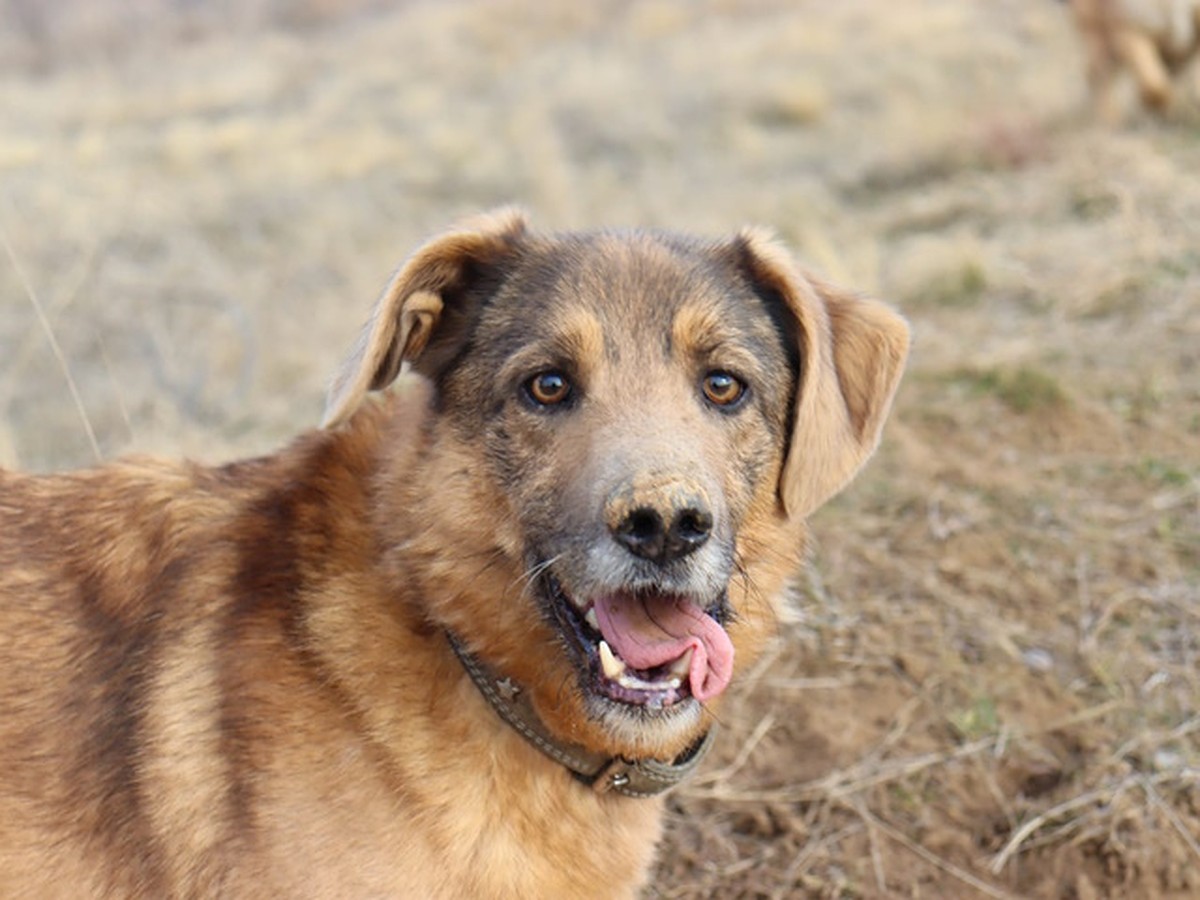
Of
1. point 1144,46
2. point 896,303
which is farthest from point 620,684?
point 1144,46

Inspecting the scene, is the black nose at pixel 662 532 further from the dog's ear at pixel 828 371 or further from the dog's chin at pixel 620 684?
the dog's ear at pixel 828 371

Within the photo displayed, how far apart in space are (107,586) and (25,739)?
374 mm

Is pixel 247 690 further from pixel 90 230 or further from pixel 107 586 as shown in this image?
pixel 90 230

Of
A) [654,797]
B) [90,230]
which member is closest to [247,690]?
A: [654,797]

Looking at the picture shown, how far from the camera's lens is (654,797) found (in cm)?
307

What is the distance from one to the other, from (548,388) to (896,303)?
18.6ft

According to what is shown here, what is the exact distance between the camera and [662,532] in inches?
97.3

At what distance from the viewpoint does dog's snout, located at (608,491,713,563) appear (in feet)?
8.06

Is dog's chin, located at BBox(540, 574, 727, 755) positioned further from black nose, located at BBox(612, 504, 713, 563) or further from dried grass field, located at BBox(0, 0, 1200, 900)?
dried grass field, located at BBox(0, 0, 1200, 900)

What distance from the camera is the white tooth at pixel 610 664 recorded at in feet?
8.80

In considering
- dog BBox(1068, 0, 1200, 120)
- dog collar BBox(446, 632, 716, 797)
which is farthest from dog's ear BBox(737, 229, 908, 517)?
dog BBox(1068, 0, 1200, 120)

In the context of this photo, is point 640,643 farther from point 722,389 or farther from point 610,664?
point 722,389

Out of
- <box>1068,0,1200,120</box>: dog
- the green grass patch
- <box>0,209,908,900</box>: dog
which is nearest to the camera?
<box>0,209,908,900</box>: dog

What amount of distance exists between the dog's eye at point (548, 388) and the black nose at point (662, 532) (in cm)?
48
